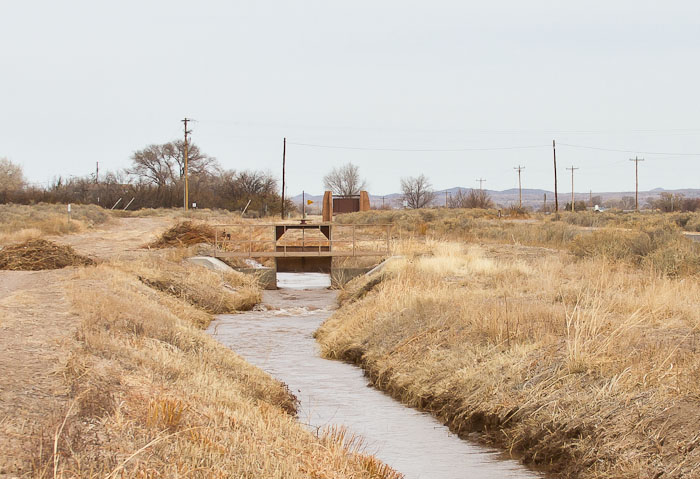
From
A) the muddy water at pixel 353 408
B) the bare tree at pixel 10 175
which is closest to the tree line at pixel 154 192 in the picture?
the bare tree at pixel 10 175

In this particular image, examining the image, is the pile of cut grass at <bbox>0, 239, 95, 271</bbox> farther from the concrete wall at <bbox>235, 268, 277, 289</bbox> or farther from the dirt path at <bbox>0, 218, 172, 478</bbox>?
the concrete wall at <bbox>235, 268, 277, 289</bbox>

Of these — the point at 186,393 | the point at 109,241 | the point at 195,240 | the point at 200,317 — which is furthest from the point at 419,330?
the point at 109,241

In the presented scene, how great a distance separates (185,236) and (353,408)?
27.1 m

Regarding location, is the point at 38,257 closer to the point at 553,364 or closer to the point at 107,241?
the point at 107,241

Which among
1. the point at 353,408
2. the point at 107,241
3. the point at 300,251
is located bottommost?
the point at 353,408

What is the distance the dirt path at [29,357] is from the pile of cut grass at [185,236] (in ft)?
45.0

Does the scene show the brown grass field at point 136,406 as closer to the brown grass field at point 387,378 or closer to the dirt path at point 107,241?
the brown grass field at point 387,378

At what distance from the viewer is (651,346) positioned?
11.2 m

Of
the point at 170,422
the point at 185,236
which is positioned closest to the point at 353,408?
the point at 170,422

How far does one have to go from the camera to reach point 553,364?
11.1 meters

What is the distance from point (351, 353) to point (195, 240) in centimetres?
2245

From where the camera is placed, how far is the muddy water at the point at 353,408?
972 cm

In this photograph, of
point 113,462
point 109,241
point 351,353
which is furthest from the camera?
point 109,241

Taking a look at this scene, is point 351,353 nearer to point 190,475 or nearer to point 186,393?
point 186,393
